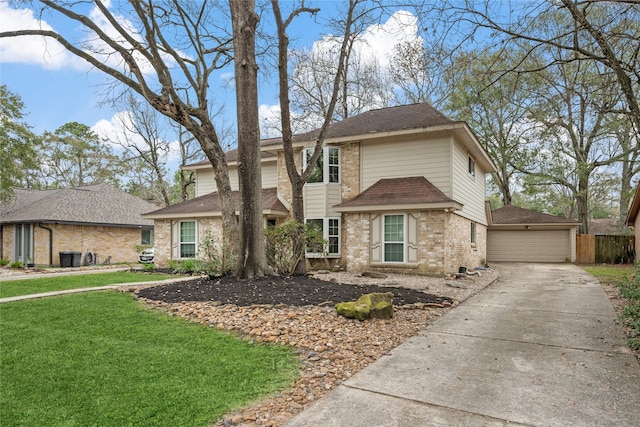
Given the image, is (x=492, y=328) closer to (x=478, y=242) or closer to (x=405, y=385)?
(x=405, y=385)

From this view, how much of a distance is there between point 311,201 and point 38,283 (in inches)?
352

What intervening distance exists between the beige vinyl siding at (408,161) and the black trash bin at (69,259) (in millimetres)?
15077

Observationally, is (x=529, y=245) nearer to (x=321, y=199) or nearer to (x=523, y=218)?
(x=523, y=218)

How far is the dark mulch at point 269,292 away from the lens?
284 inches

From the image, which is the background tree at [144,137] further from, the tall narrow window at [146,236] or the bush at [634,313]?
the bush at [634,313]

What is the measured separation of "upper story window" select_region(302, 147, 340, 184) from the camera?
1496 cm

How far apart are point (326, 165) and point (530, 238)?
1506 cm

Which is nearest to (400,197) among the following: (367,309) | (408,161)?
(408,161)

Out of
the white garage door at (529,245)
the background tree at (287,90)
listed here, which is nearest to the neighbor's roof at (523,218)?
the white garage door at (529,245)

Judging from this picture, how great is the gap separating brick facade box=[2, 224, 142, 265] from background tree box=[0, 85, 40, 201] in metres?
2.77

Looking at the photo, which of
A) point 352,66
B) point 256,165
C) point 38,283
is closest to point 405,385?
point 256,165

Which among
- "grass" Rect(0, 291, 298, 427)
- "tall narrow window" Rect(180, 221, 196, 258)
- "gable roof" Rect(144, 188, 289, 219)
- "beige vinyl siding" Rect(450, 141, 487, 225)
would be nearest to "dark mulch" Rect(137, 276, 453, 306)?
"grass" Rect(0, 291, 298, 427)

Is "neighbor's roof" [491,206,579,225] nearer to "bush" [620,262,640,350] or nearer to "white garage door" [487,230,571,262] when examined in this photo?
"white garage door" [487,230,571,262]

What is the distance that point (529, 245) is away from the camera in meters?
23.1
